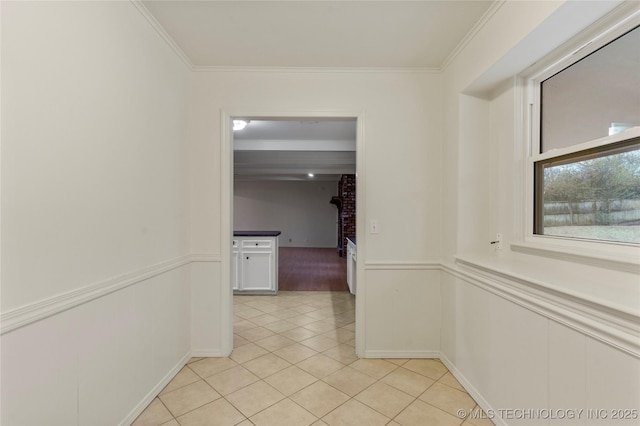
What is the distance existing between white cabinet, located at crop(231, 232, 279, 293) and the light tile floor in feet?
4.78

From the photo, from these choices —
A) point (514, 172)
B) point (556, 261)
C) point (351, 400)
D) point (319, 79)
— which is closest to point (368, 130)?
point (319, 79)

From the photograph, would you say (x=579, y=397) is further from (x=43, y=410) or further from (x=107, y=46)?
(x=107, y=46)

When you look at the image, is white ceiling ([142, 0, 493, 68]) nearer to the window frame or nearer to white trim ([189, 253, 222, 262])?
the window frame

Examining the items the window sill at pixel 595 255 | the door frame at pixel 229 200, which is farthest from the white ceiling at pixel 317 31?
the window sill at pixel 595 255

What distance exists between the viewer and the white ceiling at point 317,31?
1764 millimetres

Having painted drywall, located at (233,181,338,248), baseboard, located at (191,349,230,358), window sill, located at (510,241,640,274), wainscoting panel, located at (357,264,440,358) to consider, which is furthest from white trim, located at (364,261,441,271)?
painted drywall, located at (233,181,338,248)

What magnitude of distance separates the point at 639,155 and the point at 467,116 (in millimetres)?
Answer: 1112

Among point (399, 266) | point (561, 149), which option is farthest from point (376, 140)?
point (561, 149)

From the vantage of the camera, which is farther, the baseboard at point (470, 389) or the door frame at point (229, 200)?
the door frame at point (229, 200)

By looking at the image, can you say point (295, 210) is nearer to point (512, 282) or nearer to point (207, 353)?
point (207, 353)

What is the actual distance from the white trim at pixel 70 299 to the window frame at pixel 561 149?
7.52 ft

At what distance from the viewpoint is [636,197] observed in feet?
4.10

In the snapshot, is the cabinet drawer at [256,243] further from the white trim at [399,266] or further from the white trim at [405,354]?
the white trim at [405,354]

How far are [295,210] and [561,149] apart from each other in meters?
9.56
